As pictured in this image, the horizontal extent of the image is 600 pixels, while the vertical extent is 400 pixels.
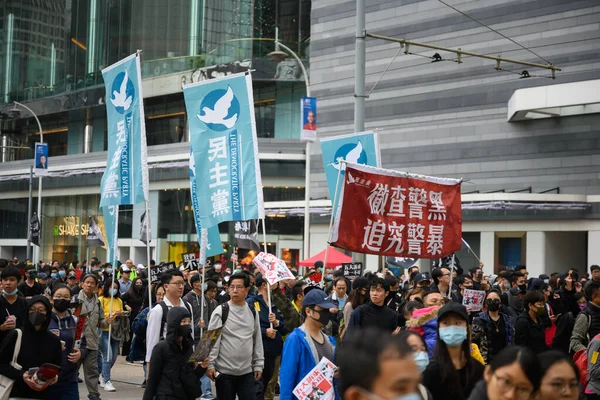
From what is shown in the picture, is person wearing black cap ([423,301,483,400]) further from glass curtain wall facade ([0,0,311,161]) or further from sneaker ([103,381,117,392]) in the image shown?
glass curtain wall facade ([0,0,311,161])

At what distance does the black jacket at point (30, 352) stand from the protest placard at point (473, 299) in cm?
611

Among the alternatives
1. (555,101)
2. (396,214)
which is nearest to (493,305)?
(396,214)

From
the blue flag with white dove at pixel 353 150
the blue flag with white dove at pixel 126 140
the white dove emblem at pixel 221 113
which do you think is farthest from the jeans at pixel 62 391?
the blue flag with white dove at pixel 353 150

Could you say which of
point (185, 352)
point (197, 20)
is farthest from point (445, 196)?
point (197, 20)

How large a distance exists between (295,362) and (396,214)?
4.89 metres

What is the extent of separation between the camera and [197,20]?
53094 millimetres

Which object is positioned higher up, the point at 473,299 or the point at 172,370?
the point at 473,299

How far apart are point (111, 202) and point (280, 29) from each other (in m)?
35.1

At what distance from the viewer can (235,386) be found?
9.44m

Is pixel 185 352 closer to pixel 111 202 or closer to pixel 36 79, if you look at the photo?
pixel 111 202

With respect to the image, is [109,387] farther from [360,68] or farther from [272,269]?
[360,68]

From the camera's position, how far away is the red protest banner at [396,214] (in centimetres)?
1127

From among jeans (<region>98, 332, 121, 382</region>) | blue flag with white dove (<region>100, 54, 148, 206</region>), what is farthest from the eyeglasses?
jeans (<region>98, 332, 121, 382</region>)

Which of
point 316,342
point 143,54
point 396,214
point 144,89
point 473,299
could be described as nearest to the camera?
point 316,342
